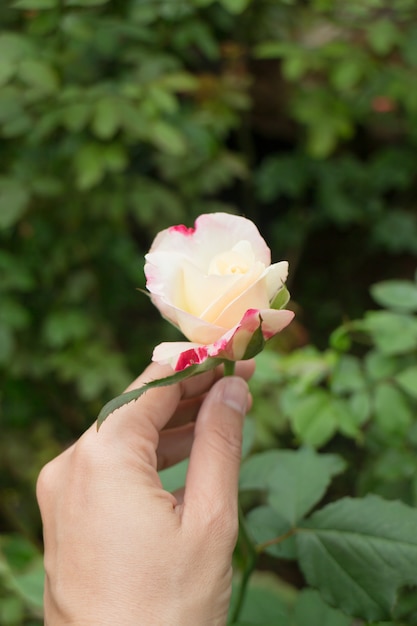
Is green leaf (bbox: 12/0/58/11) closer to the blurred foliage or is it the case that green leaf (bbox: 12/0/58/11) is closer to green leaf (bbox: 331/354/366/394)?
the blurred foliage

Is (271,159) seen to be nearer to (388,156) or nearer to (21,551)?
(388,156)

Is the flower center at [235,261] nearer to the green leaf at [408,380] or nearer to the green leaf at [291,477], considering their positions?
the green leaf at [291,477]

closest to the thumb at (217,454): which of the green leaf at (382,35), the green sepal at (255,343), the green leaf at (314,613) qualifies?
the green sepal at (255,343)

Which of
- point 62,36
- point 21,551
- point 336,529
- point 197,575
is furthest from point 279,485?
point 62,36

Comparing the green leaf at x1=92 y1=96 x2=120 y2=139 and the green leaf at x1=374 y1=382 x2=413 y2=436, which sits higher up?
the green leaf at x1=92 y1=96 x2=120 y2=139

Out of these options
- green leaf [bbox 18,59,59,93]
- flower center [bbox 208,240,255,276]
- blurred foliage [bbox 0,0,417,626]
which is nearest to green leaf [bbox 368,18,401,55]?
blurred foliage [bbox 0,0,417,626]

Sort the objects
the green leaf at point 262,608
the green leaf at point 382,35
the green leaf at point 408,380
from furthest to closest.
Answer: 1. the green leaf at point 382,35
2. the green leaf at point 408,380
3. the green leaf at point 262,608
